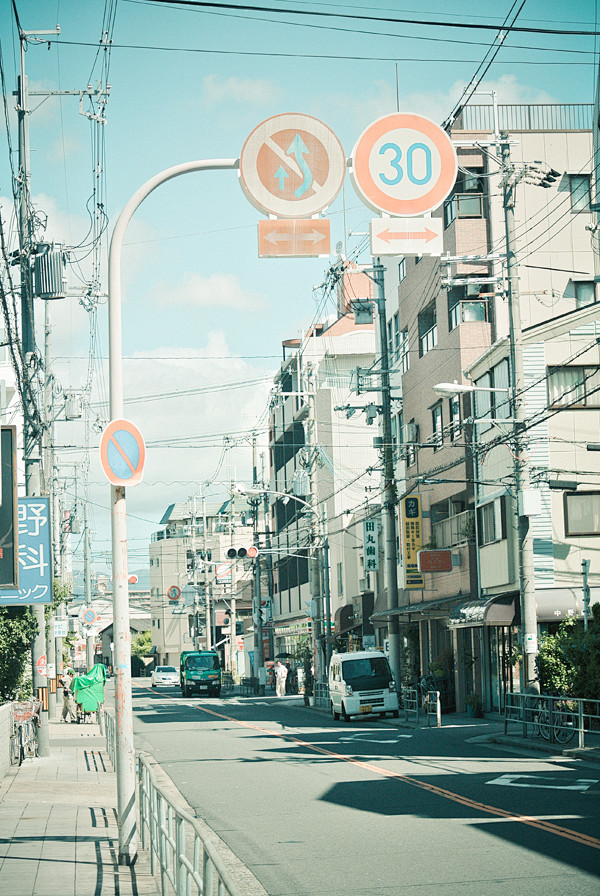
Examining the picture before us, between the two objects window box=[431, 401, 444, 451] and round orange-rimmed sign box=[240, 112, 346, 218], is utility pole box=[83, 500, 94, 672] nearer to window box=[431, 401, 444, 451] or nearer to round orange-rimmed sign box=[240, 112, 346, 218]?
window box=[431, 401, 444, 451]

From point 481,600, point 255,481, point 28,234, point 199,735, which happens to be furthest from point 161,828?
point 255,481

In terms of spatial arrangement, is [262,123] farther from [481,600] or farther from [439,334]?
[439,334]

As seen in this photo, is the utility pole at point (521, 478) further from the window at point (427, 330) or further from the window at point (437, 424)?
the window at point (427, 330)

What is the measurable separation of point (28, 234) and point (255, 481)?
50.3 m

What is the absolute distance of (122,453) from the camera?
11.7 m

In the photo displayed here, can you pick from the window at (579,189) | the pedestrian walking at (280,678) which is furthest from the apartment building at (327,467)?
the window at (579,189)

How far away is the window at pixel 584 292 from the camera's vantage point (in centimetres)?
4094

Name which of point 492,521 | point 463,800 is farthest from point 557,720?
point 492,521

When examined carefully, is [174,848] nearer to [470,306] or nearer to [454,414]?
[470,306]

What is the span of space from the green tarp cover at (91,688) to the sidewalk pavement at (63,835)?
13873mm

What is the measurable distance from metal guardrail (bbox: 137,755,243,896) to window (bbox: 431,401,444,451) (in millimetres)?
30064

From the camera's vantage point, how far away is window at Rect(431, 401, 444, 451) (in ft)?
138

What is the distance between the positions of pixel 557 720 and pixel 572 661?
4.90 ft

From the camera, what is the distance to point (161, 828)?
9.69 m
